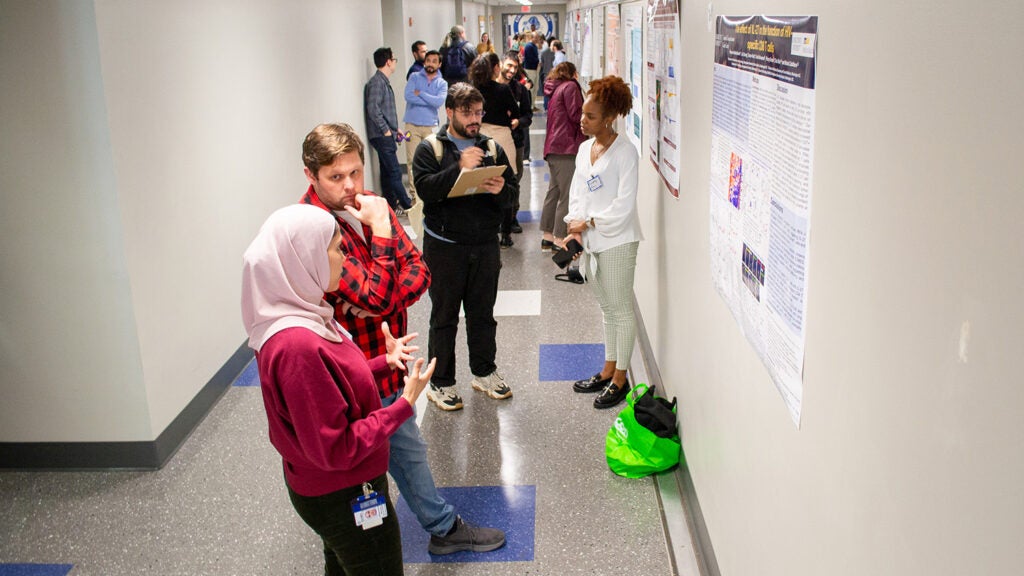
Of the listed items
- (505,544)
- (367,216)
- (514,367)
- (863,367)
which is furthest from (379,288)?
(514,367)

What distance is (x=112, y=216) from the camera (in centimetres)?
350

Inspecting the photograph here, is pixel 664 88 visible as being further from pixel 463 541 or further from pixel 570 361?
pixel 463 541

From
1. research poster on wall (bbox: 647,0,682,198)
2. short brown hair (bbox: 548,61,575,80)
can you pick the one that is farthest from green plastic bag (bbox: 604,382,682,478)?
short brown hair (bbox: 548,61,575,80)

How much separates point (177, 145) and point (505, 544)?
2.42 m

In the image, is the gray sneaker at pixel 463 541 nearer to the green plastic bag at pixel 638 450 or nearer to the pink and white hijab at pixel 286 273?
the green plastic bag at pixel 638 450

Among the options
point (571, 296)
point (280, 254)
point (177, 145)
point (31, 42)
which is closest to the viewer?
point (280, 254)

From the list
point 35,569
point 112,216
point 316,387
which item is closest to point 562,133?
point 112,216

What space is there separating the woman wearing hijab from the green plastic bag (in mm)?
1619

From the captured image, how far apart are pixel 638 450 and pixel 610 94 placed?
157 cm

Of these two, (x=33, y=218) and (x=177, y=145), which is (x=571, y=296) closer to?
(x=177, y=145)

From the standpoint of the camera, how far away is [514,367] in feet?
15.7

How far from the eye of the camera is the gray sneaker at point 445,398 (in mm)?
4227

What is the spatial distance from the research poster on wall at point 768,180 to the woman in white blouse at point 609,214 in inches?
53.2

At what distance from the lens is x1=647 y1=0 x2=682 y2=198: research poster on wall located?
345 centimetres
